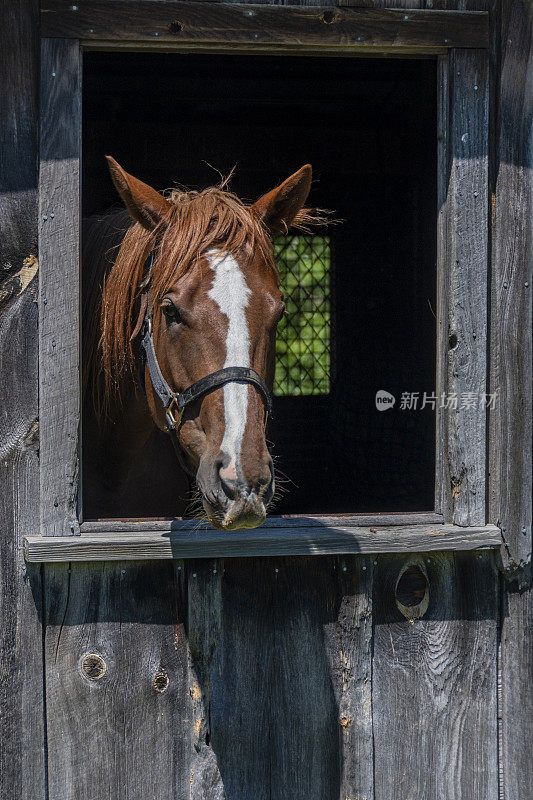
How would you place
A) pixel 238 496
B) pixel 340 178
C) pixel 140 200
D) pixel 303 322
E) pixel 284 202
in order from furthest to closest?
1. pixel 303 322
2. pixel 340 178
3. pixel 284 202
4. pixel 140 200
5. pixel 238 496

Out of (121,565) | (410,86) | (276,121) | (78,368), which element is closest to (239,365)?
(78,368)

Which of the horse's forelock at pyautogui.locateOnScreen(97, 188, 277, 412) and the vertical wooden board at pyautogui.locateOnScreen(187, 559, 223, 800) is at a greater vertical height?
the horse's forelock at pyautogui.locateOnScreen(97, 188, 277, 412)

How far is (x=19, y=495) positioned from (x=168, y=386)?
0.46 metres

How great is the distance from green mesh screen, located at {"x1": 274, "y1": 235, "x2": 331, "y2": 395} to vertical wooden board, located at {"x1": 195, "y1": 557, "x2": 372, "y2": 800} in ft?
10.8

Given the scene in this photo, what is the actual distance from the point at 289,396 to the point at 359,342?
81 centimetres

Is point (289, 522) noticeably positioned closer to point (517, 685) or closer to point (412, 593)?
point (412, 593)

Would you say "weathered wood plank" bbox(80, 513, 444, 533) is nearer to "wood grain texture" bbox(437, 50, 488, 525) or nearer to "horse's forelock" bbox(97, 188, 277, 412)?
"wood grain texture" bbox(437, 50, 488, 525)

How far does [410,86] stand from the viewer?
368cm

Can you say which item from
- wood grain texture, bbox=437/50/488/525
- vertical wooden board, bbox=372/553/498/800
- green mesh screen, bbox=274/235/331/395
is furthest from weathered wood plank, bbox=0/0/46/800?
green mesh screen, bbox=274/235/331/395

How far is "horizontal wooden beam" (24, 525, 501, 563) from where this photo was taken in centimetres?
180

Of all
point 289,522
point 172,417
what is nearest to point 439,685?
point 289,522

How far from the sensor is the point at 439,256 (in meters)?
2.01

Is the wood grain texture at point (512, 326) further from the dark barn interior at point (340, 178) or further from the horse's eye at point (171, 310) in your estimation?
the dark barn interior at point (340, 178)

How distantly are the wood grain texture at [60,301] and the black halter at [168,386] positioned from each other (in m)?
0.17
